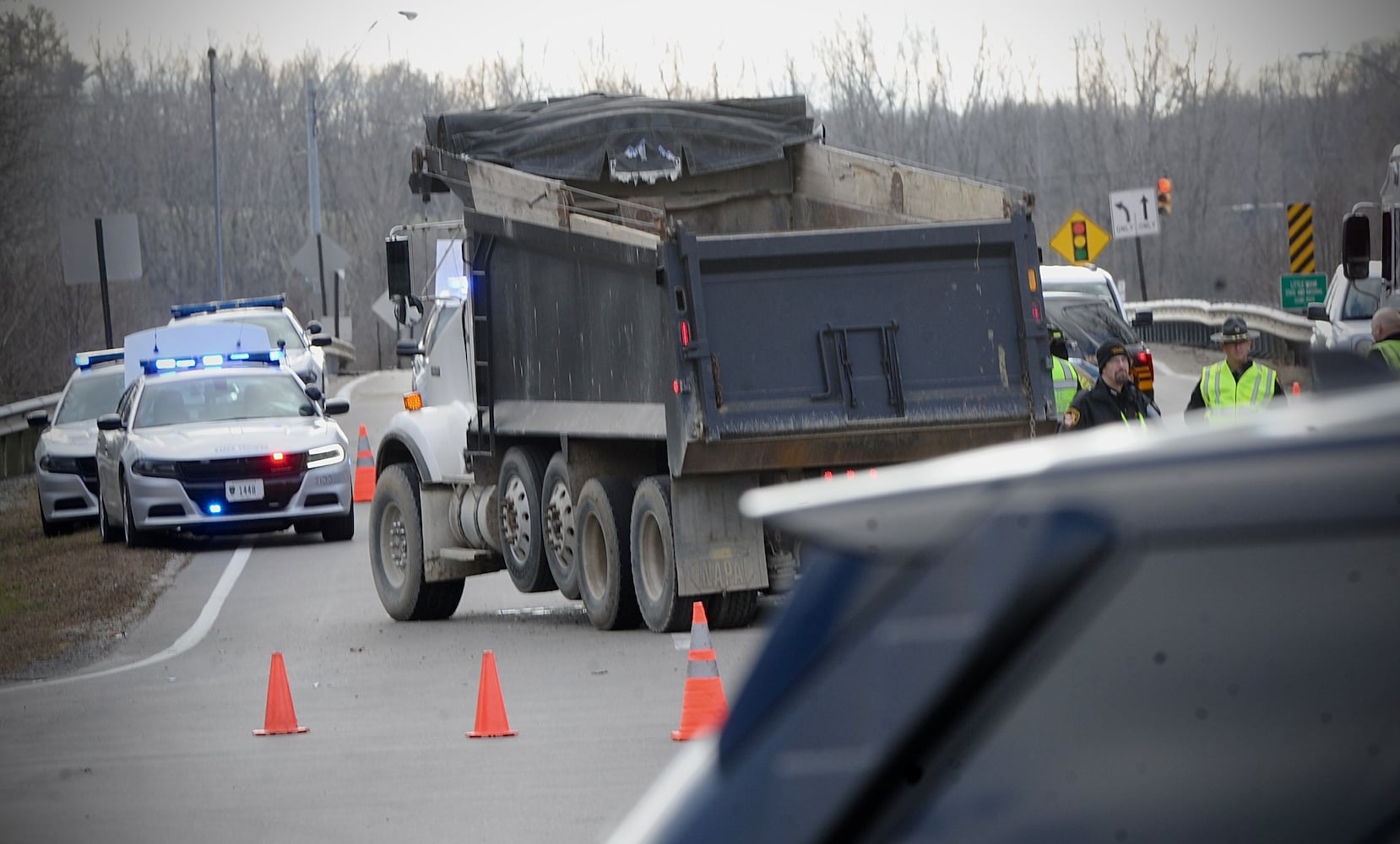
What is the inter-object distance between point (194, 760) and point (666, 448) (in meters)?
4.04

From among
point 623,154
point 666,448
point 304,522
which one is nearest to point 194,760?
point 666,448

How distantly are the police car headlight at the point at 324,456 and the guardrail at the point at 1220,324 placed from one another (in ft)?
54.6

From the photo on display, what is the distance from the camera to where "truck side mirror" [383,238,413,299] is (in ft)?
48.2

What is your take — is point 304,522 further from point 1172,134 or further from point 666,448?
point 1172,134

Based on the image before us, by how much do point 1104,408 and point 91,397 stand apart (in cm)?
1516

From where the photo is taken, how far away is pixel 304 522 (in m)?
21.0

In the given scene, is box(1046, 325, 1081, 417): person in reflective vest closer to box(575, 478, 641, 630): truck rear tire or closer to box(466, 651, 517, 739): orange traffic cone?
box(575, 478, 641, 630): truck rear tire

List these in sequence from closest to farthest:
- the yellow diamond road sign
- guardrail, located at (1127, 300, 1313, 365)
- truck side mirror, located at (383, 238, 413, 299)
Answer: truck side mirror, located at (383, 238, 413, 299)
guardrail, located at (1127, 300, 1313, 365)
the yellow diamond road sign

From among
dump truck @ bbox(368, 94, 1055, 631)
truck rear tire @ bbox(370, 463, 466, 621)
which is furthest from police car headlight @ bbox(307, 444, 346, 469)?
dump truck @ bbox(368, 94, 1055, 631)

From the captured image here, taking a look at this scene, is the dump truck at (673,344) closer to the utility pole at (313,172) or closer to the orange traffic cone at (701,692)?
the orange traffic cone at (701,692)

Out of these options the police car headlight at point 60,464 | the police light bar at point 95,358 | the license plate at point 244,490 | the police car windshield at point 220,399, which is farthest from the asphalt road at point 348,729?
the police light bar at point 95,358

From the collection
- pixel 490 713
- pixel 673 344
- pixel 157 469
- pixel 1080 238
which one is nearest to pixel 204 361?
pixel 157 469

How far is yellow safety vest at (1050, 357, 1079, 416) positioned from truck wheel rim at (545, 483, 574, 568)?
439cm

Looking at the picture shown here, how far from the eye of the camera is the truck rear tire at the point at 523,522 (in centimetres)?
1393
